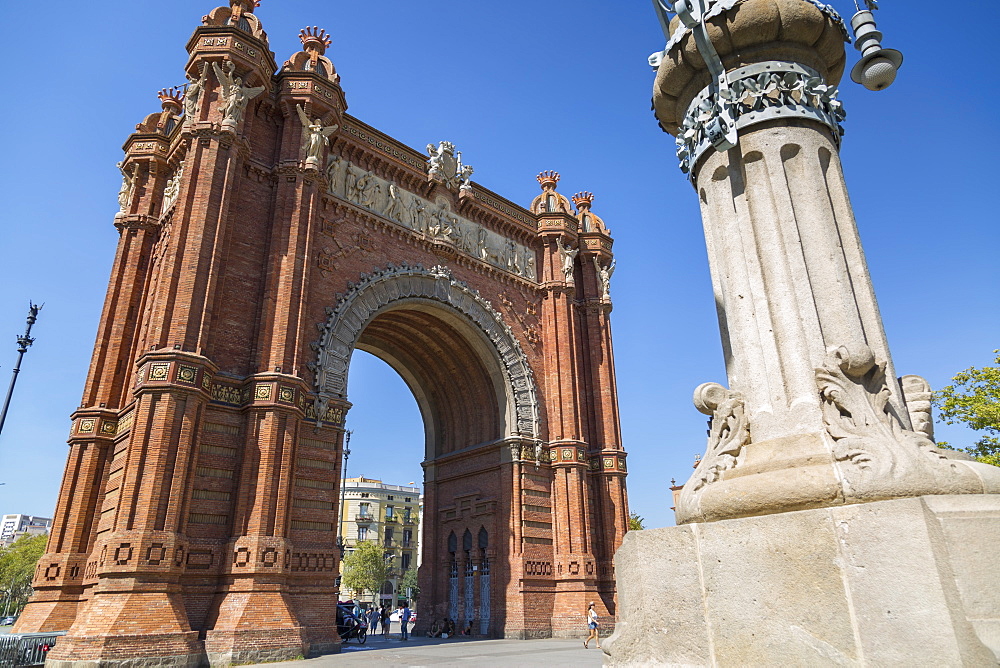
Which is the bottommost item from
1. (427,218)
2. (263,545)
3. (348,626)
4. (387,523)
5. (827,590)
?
(348,626)

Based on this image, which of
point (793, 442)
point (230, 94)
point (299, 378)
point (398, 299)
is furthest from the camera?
point (398, 299)

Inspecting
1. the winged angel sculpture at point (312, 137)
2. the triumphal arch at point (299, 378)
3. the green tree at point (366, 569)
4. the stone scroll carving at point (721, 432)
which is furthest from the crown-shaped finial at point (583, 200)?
the green tree at point (366, 569)

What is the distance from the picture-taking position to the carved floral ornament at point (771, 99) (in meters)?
5.40

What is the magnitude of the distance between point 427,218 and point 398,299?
3430 mm

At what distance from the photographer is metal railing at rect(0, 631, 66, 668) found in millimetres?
12211

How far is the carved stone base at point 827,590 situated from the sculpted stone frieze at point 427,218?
1732 cm

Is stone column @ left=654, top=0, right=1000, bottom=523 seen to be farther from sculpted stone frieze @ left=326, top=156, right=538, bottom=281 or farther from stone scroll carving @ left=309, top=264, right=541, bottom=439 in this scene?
sculpted stone frieze @ left=326, top=156, right=538, bottom=281

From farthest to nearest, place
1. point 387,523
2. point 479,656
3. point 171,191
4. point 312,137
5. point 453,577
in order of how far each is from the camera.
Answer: point 387,523 → point 453,577 → point 171,191 → point 312,137 → point 479,656

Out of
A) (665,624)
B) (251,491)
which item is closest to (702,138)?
(665,624)

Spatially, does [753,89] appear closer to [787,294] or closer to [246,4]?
[787,294]

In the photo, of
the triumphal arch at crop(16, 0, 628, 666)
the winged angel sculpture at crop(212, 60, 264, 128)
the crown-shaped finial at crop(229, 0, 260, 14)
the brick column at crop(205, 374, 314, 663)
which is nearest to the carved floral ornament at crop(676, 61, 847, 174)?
the brick column at crop(205, 374, 314, 663)

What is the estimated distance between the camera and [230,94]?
16516 mm

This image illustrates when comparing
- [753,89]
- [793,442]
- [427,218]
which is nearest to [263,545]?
[427,218]

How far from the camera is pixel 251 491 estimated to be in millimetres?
14219
